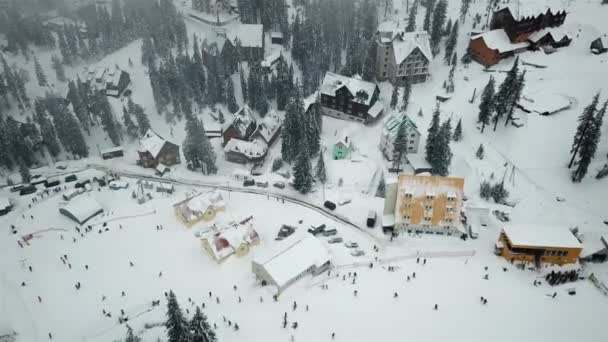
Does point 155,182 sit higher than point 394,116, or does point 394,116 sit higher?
point 394,116

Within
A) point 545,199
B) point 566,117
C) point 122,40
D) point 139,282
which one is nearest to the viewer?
point 139,282

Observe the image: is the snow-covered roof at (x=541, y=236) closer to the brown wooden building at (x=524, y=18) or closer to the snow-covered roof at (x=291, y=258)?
the snow-covered roof at (x=291, y=258)

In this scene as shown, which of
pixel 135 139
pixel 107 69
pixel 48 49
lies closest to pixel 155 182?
pixel 135 139

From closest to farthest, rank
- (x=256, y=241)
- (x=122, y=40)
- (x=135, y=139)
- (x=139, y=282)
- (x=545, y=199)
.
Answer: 1. (x=139, y=282)
2. (x=256, y=241)
3. (x=545, y=199)
4. (x=135, y=139)
5. (x=122, y=40)

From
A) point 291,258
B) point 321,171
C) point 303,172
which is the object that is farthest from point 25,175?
point 291,258

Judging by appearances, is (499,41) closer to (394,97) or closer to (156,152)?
(394,97)

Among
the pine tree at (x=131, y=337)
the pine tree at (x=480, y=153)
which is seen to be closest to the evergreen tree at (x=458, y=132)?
the pine tree at (x=480, y=153)

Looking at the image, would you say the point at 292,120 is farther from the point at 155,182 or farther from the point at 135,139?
the point at 135,139
